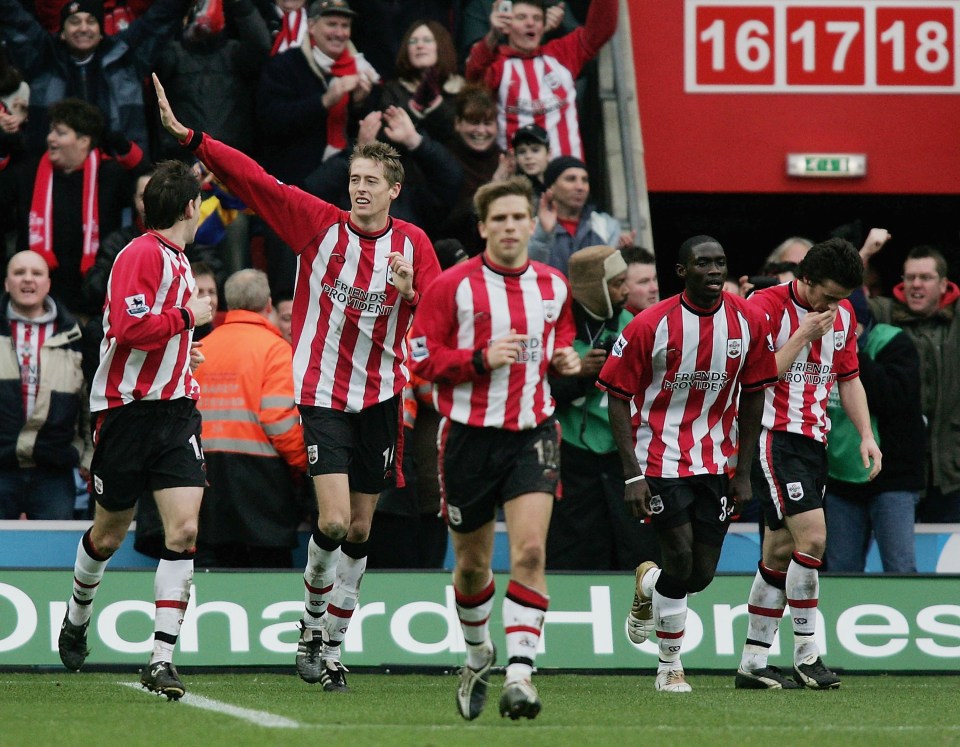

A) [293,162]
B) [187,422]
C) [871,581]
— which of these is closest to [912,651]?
[871,581]

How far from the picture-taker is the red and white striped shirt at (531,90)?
11.8 m

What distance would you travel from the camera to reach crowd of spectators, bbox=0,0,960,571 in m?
9.50

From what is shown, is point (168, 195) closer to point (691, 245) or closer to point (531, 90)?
point (691, 245)

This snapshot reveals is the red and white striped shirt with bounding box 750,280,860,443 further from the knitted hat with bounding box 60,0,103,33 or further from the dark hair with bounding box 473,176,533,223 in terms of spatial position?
the knitted hat with bounding box 60,0,103,33

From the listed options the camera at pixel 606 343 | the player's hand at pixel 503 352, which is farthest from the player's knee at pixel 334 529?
the camera at pixel 606 343

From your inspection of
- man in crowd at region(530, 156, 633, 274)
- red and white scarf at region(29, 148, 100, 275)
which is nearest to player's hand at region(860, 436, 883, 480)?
man in crowd at region(530, 156, 633, 274)

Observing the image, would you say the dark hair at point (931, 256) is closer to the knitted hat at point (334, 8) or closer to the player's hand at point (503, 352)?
the knitted hat at point (334, 8)

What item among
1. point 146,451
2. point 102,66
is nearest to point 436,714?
point 146,451

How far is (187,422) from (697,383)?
8.06ft

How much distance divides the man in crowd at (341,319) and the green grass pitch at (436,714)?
31.6 inches

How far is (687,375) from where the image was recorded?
Answer: 25.7ft

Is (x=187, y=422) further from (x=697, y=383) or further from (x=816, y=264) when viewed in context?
(x=816, y=264)

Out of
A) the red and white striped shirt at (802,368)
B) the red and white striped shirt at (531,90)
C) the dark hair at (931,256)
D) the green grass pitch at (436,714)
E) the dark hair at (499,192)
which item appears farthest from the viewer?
the red and white striped shirt at (531,90)

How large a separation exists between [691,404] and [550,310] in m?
1.56
